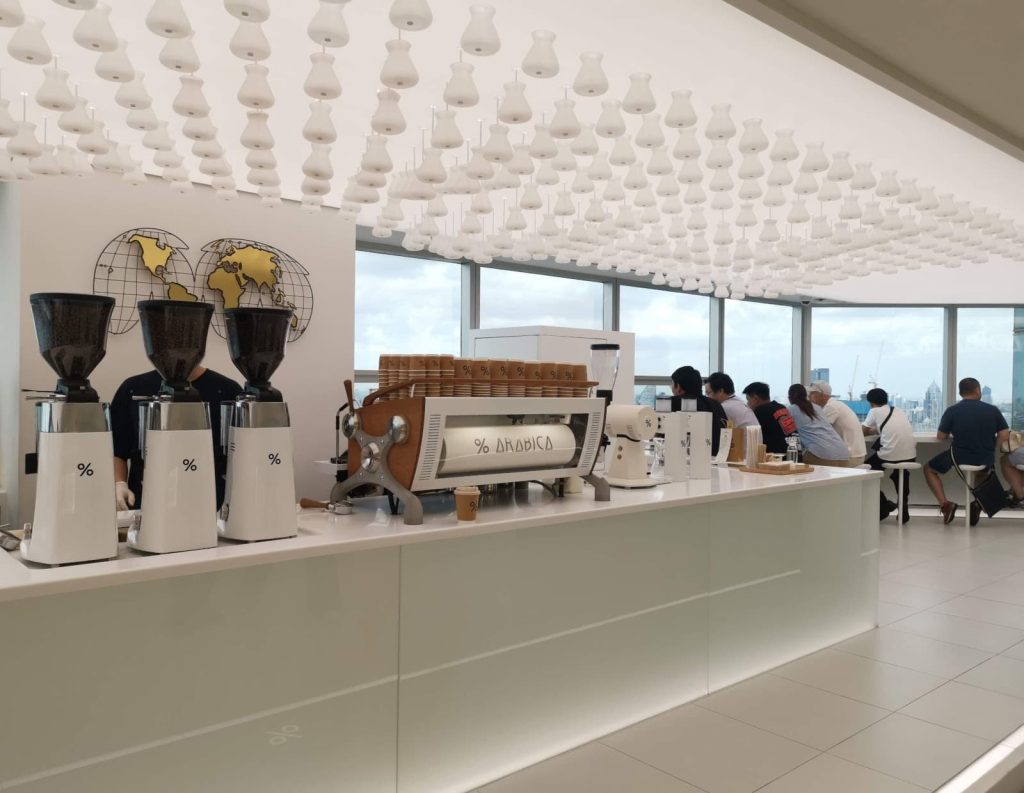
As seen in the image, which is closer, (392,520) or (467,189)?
(392,520)

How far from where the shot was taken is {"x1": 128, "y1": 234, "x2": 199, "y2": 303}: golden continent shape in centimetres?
491

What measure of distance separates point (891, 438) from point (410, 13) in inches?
306

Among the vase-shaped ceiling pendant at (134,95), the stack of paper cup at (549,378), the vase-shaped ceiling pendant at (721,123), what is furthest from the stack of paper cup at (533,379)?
the vase-shaped ceiling pendant at (134,95)

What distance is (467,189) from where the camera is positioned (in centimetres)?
403

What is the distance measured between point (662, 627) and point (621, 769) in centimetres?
66

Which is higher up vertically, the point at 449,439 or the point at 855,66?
the point at 855,66

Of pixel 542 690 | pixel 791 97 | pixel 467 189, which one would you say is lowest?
pixel 542 690

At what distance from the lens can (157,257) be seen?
4.95 m

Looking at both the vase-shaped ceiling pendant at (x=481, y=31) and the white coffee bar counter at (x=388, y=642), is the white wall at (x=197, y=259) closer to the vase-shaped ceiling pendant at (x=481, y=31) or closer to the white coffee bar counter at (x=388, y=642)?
the white coffee bar counter at (x=388, y=642)

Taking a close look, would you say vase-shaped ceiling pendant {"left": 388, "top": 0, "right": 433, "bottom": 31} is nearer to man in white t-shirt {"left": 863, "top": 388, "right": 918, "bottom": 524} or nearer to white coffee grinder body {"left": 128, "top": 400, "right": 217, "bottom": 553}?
white coffee grinder body {"left": 128, "top": 400, "right": 217, "bottom": 553}

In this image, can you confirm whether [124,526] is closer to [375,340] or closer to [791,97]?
[791,97]

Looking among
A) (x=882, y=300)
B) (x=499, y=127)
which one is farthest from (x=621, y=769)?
(x=882, y=300)

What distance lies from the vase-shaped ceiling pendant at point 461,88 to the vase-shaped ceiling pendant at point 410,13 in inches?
20.0

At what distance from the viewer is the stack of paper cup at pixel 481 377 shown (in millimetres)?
2773
